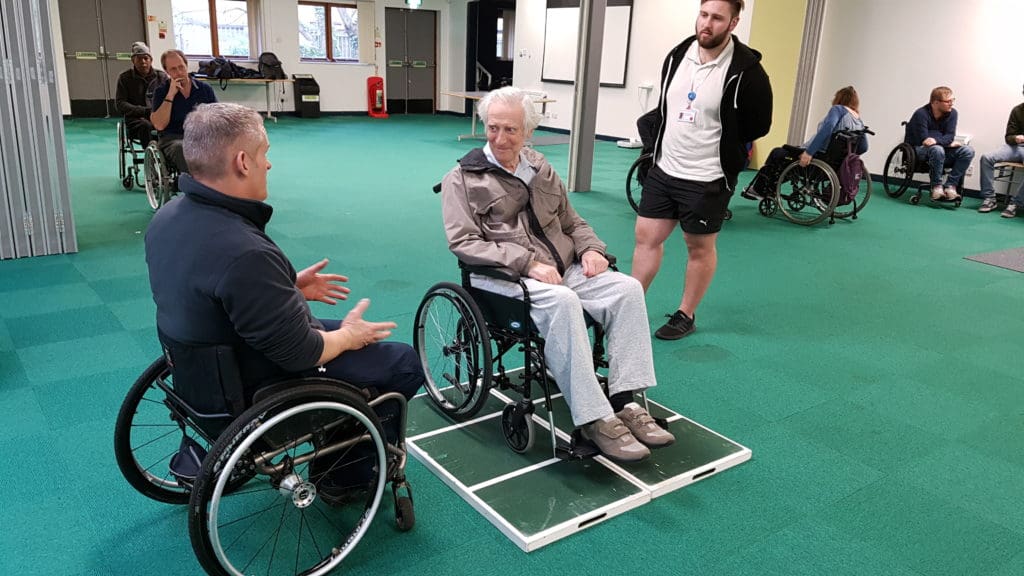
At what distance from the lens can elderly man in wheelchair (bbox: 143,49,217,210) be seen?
4.83 metres

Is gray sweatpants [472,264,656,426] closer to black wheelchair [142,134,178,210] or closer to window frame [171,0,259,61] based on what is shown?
black wheelchair [142,134,178,210]

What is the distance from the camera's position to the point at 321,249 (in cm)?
467

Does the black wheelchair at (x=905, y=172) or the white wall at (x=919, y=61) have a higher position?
the white wall at (x=919, y=61)

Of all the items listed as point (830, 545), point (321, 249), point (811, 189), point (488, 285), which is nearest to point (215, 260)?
point (488, 285)

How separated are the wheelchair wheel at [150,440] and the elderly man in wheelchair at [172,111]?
2817 millimetres

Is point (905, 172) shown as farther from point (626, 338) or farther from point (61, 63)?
point (61, 63)

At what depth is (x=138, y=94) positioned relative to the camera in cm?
574

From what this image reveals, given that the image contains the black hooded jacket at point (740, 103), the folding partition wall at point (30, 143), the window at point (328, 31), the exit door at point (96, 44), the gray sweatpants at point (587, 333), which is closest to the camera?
the gray sweatpants at point (587, 333)

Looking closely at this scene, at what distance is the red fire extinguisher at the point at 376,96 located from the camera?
13562 millimetres

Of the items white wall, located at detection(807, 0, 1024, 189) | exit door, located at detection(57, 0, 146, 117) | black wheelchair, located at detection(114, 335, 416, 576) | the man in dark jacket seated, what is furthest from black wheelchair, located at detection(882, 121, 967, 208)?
exit door, located at detection(57, 0, 146, 117)

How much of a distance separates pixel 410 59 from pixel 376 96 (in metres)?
1.16

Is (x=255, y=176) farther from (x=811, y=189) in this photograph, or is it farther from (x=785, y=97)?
(x=785, y=97)

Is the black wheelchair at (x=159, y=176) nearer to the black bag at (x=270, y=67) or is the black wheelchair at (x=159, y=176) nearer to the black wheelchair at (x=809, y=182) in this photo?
the black wheelchair at (x=809, y=182)

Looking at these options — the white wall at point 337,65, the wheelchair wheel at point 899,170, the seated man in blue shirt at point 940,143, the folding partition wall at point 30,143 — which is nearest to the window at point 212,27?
the white wall at point 337,65
